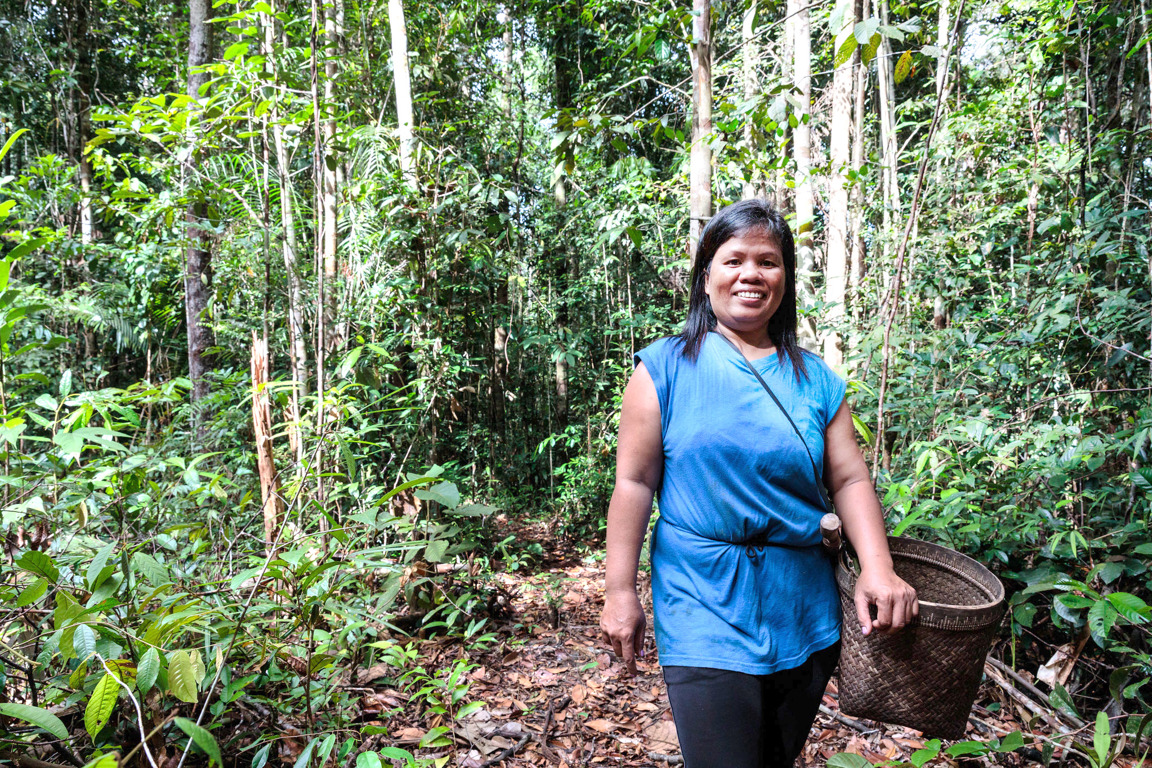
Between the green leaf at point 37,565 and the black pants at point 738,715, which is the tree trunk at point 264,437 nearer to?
the green leaf at point 37,565

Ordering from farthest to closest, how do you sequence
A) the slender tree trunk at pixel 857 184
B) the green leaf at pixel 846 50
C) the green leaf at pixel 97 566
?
1. the slender tree trunk at pixel 857 184
2. the green leaf at pixel 846 50
3. the green leaf at pixel 97 566

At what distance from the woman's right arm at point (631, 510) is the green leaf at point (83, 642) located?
4.35 feet

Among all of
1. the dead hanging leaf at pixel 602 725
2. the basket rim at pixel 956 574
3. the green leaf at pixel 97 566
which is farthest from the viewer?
the dead hanging leaf at pixel 602 725

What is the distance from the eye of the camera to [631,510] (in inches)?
56.5

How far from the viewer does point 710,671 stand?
1.38 meters

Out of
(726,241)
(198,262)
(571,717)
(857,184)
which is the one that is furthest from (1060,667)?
(198,262)

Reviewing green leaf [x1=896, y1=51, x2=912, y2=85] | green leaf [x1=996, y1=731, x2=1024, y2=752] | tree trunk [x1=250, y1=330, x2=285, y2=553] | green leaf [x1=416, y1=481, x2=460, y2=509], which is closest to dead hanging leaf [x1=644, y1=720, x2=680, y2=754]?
green leaf [x1=996, y1=731, x2=1024, y2=752]

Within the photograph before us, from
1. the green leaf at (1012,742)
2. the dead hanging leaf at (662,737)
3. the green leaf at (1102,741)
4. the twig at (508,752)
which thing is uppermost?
the green leaf at (1102,741)

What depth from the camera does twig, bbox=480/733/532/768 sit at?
250 cm

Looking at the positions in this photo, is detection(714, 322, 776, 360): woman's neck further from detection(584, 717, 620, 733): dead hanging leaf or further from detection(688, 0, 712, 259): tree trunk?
detection(584, 717, 620, 733): dead hanging leaf

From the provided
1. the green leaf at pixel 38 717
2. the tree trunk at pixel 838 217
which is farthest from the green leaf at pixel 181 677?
the tree trunk at pixel 838 217

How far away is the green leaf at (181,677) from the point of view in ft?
5.28

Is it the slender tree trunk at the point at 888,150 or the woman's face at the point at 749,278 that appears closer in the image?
the woman's face at the point at 749,278

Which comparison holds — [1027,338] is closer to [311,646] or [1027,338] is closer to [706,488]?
[706,488]
